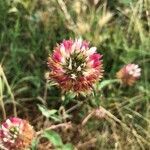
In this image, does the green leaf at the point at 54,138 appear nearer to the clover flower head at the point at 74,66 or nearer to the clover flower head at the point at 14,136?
the clover flower head at the point at 14,136

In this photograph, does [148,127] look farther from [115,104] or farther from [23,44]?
[23,44]

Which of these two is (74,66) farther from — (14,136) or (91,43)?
(91,43)

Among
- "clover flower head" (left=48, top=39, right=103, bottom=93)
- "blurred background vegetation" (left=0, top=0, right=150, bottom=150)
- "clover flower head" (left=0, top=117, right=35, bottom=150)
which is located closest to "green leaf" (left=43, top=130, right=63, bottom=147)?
"clover flower head" (left=0, top=117, right=35, bottom=150)

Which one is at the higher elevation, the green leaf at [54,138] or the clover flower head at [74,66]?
the clover flower head at [74,66]

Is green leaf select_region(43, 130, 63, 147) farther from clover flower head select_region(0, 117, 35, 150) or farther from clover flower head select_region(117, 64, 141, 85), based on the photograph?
clover flower head select_region(117, 64, 141, 85)

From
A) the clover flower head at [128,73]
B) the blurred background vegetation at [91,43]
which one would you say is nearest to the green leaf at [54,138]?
the blurred background vegetation at [91,43]

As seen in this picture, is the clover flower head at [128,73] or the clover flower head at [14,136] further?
the clover flower head at [128,73]
